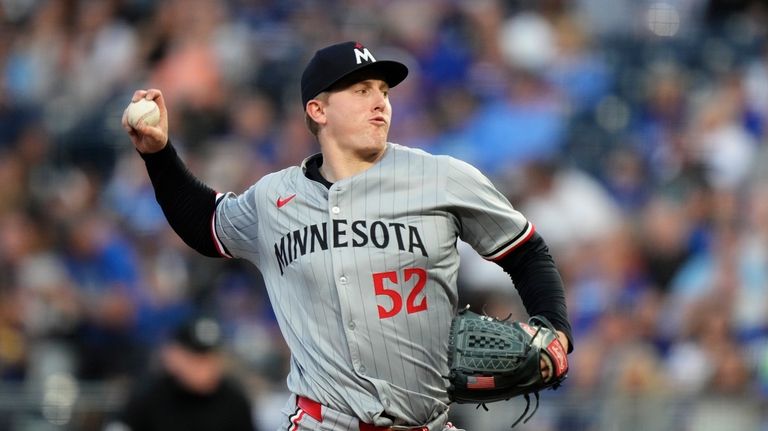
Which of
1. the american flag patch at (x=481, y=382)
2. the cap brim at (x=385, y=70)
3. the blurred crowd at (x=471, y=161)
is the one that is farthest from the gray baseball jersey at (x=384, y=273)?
the blurred crowd at (x=471, y=161)

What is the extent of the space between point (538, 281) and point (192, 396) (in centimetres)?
298

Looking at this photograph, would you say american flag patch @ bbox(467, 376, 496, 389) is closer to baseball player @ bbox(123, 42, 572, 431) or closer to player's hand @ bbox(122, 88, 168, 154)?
baseball player @ bbox(123, 42, 572, 431)

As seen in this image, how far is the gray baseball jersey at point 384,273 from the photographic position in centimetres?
383

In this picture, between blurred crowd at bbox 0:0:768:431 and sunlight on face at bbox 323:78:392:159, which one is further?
blurred crowd at bbox 0:0:768:431

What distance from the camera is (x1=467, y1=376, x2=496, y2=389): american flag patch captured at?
379 centimetres

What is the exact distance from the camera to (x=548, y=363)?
3781 mm

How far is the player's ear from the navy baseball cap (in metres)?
0.02

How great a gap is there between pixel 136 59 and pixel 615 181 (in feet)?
11.6

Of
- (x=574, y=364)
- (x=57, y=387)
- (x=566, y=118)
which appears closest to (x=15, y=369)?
(x=57, y=387)

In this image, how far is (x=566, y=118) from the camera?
9.18 m

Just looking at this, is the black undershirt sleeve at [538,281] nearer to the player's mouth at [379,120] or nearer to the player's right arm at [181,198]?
the player's mouth at [379,120]

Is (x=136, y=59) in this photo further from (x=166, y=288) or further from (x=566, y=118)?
(x=566, y=118)

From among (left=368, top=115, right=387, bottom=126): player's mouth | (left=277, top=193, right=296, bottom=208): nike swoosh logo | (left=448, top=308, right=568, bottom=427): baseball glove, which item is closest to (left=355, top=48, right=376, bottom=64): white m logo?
(left=368, top=115, right=387, bottom=126): player's mouth

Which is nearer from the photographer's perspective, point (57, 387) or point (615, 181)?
point (57, 387)
